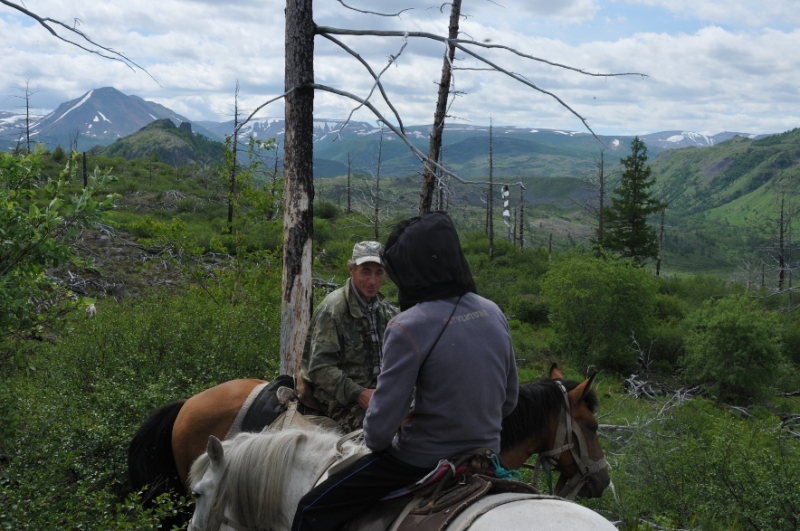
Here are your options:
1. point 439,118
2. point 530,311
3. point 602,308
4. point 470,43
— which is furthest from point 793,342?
point 470,43

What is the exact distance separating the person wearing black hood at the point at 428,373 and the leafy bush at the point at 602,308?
2011cm

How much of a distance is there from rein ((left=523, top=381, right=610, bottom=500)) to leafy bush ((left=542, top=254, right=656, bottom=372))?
17839mm

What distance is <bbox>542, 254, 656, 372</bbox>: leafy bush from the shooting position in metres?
22.5

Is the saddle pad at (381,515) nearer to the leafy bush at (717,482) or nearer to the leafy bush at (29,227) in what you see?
the leafy bush at (29,227)

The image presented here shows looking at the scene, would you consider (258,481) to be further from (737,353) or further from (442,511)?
(737,353)

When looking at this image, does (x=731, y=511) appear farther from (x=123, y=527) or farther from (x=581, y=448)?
(x=123, y=527)

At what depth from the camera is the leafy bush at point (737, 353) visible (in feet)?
Result: 67.8

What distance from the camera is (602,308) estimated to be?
2259 cm

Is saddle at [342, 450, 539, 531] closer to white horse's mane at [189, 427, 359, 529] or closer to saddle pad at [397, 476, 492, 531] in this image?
saddle pad at [397, 476, 492, 531]

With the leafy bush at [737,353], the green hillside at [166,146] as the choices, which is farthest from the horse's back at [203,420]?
the green hillside at [166,146]

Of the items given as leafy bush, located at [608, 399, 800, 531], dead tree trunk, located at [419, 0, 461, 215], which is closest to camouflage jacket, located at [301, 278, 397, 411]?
leafy bush, located at [608, 399, 800, 531]

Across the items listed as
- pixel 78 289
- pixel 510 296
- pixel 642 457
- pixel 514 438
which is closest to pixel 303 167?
pixel 514 438

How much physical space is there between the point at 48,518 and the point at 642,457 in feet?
21.6

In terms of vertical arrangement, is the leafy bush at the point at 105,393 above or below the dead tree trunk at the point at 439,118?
below
